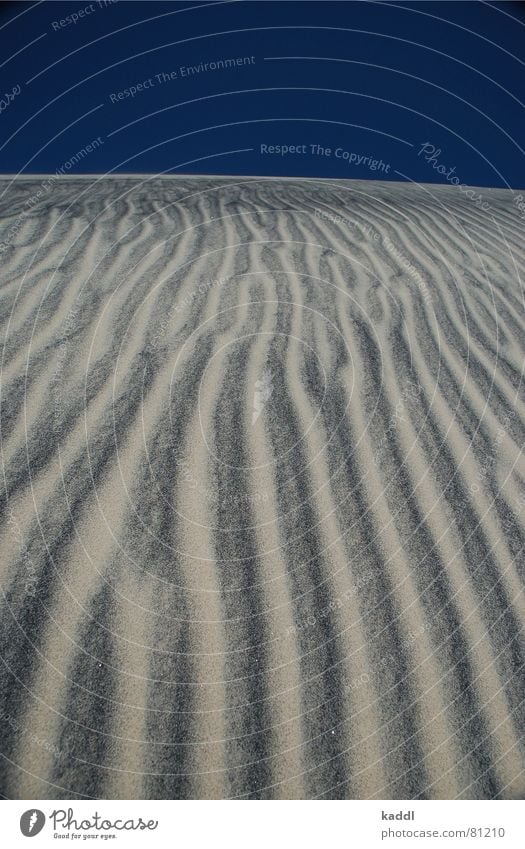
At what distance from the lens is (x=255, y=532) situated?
1989 mm

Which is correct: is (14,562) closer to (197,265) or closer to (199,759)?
(199,759)

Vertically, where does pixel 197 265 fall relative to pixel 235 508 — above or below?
above

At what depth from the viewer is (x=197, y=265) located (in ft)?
12.1

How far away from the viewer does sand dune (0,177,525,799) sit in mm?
1477

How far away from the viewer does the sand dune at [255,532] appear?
1477 mm

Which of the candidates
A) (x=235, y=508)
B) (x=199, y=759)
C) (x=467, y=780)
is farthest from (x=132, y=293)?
(x=467, y=780)

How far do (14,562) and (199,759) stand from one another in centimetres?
84
